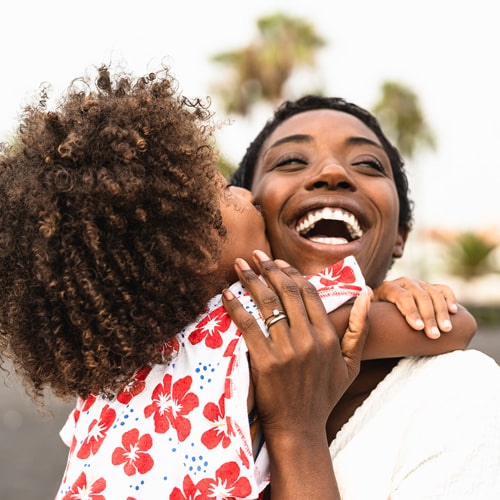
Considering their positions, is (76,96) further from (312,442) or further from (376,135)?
(376,135)

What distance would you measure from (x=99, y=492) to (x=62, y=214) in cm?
75

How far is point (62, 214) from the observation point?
180 centimetres

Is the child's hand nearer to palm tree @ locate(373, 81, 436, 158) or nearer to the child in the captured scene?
the child

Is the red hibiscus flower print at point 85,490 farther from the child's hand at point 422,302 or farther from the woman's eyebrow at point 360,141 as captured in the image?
the woman's eyebrow at point 360,141

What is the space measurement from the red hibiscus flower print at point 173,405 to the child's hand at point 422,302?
76 centimetres

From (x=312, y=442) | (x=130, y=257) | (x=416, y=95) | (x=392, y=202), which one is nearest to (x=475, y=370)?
(x=312, y=442)

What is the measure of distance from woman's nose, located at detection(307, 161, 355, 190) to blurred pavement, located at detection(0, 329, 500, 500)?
14.5 feet

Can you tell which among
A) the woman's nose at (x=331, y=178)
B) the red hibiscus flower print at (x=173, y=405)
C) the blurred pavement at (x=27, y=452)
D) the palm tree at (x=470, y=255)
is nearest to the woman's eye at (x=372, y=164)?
the woman's nose at (x=331, y=178)

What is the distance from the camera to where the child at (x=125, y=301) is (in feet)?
5.87

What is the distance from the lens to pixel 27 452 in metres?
9.21

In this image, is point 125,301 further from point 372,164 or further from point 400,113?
point 400,113

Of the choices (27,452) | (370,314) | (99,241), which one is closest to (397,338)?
(370,314)

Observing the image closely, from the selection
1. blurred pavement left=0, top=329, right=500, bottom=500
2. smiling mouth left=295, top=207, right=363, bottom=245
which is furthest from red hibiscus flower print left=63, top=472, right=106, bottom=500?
blurred pavement left=0, top=329, right=500, bottom=500

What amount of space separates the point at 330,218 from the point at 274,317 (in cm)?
80
